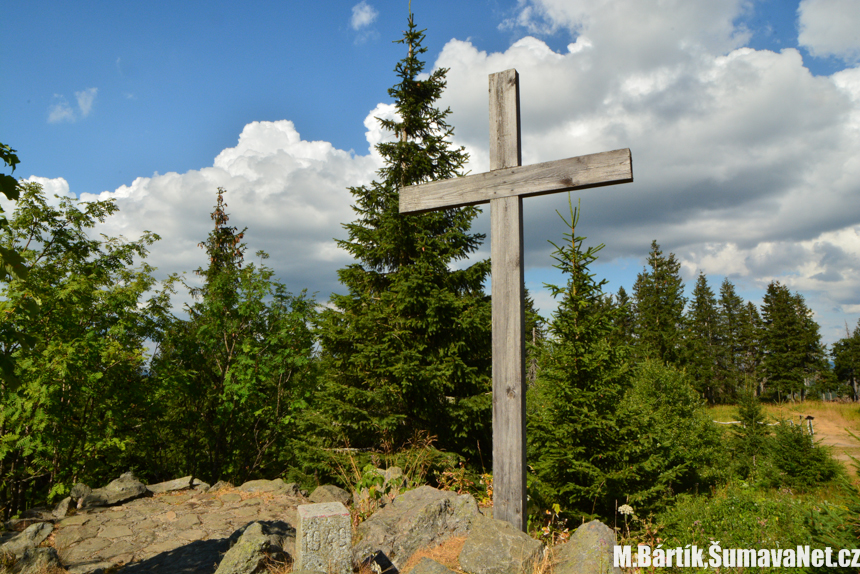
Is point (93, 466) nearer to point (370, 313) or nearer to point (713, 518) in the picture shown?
point (370, 313)

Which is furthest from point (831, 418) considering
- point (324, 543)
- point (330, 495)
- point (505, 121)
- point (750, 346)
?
point (324, 543)

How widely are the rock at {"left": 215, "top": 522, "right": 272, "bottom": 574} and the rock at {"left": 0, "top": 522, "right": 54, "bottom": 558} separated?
2697 mm

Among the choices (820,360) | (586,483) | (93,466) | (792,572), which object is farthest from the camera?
(820,360)

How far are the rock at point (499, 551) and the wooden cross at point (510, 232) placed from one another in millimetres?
257

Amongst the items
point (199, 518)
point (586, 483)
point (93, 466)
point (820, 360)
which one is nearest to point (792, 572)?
point (586, 483)

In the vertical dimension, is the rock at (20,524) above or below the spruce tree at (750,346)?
below

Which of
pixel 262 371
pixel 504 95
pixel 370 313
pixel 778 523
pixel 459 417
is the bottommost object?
pixel 778 523

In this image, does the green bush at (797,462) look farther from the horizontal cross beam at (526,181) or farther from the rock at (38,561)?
the rock at (38,561)

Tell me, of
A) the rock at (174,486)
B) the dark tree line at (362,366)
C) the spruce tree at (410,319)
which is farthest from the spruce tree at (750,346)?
the rock at (174,486)

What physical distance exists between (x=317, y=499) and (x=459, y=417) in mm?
2517

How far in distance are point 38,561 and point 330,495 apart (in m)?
3.64

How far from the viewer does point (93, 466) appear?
9289 millimetres

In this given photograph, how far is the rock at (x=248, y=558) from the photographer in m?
3.88

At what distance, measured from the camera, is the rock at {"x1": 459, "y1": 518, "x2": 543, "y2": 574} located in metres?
3.54
